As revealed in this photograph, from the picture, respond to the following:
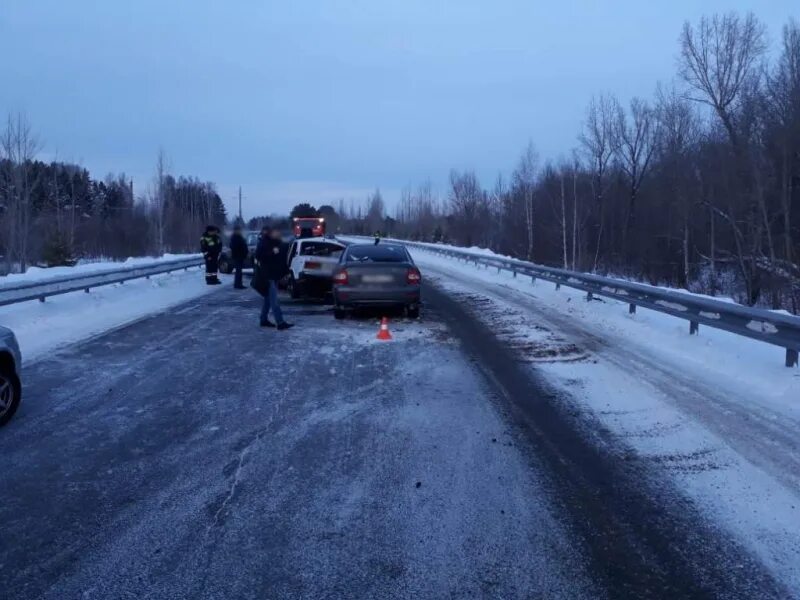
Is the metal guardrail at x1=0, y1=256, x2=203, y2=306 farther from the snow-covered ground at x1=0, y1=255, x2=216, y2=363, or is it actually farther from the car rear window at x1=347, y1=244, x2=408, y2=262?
the car rear window at x1=347, y1=244, x2=408, y2=262

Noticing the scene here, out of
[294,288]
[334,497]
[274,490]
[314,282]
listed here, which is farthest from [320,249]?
[334,497]

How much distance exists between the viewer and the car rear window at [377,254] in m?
15.6

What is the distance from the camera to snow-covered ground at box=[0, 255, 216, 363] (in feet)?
42.6

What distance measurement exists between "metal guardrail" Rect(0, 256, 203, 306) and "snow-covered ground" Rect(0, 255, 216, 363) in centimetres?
28

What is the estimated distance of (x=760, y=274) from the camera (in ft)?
111

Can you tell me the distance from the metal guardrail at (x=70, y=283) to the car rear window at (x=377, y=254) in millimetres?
6137

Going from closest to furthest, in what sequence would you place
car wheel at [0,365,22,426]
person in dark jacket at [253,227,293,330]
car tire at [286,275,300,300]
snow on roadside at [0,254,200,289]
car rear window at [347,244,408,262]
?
car wheel at [0,365,22,426] → person in dark jacket at [253,227,293,330] → car rear window at [347,244,408,262] → snow on roadside at [0,254,200,289] → car tire at [286,275,300,300]

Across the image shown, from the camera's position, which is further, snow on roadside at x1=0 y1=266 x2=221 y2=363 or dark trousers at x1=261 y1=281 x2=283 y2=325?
dark trousers at x1=261 y1=281 x2=283 y2=325

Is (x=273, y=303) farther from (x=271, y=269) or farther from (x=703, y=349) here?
(x=703, y=349)

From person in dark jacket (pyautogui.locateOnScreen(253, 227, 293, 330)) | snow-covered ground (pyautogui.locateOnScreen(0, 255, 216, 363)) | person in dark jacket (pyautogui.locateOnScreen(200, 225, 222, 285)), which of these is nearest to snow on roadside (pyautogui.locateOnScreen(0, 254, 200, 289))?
snow-covered ground (pyautogui.locateOnScreen(0, 255, 216, 363))

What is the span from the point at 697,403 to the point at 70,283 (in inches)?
555

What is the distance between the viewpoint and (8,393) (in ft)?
Answer: 24.4

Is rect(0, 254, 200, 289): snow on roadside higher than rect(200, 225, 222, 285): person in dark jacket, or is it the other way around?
rect(200, 225, 222, 285): person in dark jacket

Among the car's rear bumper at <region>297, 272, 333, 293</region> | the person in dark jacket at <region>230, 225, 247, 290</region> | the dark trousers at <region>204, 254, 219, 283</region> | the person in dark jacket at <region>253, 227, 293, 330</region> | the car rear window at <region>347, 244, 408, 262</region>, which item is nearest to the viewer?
the person in dark jacket at <region>253, 227, 293, 330</region>
